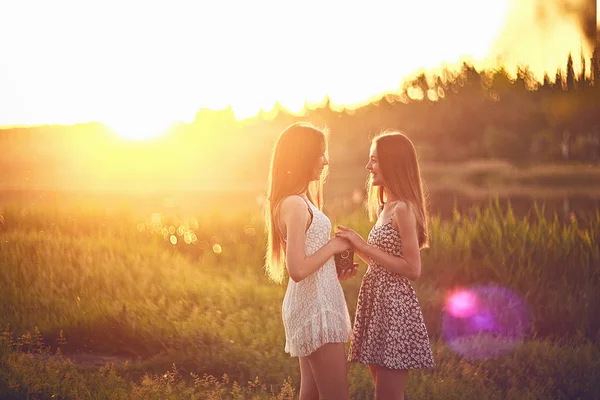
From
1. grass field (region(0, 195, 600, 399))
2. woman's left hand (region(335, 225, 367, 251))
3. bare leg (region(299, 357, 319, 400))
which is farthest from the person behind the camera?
grass field (region(0, 195, 600, 399))

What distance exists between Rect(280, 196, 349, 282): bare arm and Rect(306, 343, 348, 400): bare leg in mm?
428

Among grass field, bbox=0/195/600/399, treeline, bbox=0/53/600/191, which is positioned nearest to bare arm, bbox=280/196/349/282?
grass field, bbox=0/195/600/399

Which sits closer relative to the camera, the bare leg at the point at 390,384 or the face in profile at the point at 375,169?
the bare leg at the point at 390,384

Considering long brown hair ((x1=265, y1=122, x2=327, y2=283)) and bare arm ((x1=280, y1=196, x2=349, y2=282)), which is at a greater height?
long brown hair ((x1=265, y1=122, x2=327, y2=283))

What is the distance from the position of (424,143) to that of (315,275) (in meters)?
37.4

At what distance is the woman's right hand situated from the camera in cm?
346

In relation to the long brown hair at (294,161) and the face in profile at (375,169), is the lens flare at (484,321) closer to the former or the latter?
the face in profile at (375,169)

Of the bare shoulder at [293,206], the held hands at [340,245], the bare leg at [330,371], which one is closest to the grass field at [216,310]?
the bare leg at [330,371]

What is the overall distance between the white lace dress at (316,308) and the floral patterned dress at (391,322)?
1.18ft

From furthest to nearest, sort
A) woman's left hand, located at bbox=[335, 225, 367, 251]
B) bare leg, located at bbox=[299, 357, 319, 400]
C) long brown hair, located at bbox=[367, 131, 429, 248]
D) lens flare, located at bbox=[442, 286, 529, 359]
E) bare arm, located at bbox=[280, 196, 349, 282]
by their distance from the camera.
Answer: lens flare, located at bbox=[442, 286, 529, 359] → long brown hair, located at bbox=[367, 131, 429, 248] → bare leg, located at bbox=[299, 357, 319, 400] → woman's left hand, located at bbox=[335, 225, 367, 251] → bare arm, located at bbox=[280, 196, 349, 282]

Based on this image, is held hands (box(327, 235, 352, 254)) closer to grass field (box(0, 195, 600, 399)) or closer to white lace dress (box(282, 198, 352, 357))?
white lace dress (box(282, 198, 352, 357))

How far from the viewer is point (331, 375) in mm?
3443

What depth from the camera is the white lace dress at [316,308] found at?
3.45 m

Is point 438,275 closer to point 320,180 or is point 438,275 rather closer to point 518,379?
point 518,379
